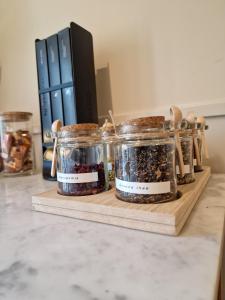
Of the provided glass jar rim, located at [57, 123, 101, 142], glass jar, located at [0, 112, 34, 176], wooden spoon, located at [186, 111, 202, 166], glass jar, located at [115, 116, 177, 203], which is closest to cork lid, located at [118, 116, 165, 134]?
glass jar, located at [115, 116, 177, 203]

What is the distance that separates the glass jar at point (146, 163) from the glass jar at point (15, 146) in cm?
62

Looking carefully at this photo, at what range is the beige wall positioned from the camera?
2.17ft

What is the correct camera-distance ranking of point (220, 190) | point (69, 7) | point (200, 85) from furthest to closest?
point (69, 7) → point (200, 85) → point (220, 190)

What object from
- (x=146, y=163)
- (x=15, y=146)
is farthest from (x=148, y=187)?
(x=15, y=146)

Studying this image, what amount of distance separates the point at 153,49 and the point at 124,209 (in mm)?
610

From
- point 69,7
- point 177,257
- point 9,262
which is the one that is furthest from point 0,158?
point 177,257

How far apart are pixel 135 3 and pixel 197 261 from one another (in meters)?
0.81

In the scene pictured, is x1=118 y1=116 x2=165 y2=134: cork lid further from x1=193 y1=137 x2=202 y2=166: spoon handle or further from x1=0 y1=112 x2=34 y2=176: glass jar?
x1=0 y1=112 x2=34 y2=176: glass jar

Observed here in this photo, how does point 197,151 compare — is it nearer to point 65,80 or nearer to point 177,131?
point 177,131

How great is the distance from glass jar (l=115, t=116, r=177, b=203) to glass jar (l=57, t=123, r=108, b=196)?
0.07 metres

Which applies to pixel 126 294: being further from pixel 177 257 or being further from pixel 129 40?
pixel 129 40

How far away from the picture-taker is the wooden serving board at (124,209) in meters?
0.29

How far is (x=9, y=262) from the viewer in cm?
25

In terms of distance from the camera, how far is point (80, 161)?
0.43 m
